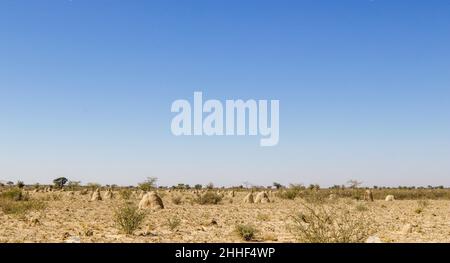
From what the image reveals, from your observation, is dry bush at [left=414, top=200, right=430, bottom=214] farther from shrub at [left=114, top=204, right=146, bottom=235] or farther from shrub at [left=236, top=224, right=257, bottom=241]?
shrub at [left=114, top=204, right=146, bottom=235]

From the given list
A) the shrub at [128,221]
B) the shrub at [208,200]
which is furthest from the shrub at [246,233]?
the shrub at [208,200]

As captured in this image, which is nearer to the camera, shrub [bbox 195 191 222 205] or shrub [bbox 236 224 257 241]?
shrub [bbox 236 224 257 241]

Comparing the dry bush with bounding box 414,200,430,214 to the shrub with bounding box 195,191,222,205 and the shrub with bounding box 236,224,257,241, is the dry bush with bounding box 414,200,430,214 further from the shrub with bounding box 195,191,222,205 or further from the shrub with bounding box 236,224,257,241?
the shrub with bounding box 236,224,257,241

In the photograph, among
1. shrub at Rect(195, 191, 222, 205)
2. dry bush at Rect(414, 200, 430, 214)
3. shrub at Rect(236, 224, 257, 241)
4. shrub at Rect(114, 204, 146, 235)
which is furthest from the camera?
shrub at Rect(195, 191, 222, 205)

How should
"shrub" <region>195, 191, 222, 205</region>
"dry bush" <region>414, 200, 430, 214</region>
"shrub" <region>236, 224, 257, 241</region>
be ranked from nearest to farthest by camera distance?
"shrub" <region>236, 224, 257, 241</region>, "dry bush" <region>414, 200, 430, 214</region>, "shrub" <region>195, 191, 222, 205</region>

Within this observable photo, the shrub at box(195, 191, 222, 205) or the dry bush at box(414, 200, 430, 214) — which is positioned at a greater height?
the shrub at box(195, 191, 222, 205)

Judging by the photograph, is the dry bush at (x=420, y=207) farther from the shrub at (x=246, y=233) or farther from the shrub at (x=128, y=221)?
the shrub at (x=128, y=221)

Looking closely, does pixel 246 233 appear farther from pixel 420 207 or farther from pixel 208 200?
pixel 208 200

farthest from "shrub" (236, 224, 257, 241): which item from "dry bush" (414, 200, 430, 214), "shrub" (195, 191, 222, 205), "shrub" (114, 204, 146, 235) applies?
"shrub" (195, 191, 222, 205)
